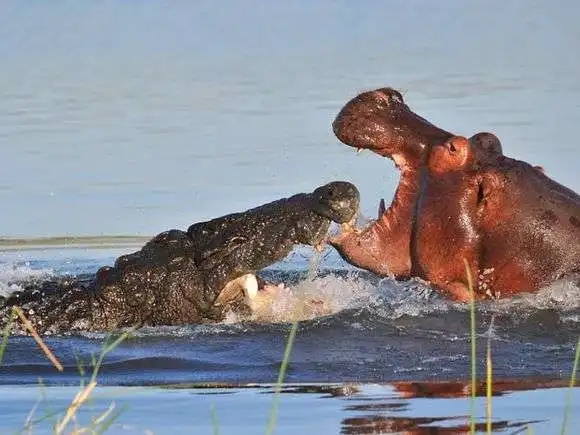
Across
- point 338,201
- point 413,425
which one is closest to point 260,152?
point 338,201

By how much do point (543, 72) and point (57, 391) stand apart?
11190mm

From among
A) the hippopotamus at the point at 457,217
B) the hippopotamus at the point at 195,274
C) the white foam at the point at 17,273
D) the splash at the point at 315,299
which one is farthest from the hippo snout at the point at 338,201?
the white foam at the point at 17,273

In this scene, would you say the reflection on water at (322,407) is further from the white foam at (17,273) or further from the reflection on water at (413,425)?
→ the white foam at (17,273)

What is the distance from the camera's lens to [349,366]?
23.9ft

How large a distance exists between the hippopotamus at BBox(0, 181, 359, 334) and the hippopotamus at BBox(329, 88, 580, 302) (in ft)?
2.64

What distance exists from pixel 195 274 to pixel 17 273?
240 cm

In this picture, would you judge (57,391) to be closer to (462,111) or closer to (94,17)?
(462,111)

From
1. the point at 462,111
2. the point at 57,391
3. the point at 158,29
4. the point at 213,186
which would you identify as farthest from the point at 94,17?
the point at 57,391

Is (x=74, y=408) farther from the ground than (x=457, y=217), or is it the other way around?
(x=457, y=217)

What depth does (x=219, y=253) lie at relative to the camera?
25.1 feet

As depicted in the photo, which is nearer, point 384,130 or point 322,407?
point 322,407

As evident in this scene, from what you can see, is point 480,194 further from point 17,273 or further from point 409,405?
point 17,273

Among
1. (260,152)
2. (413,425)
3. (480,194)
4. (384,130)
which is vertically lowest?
(413,425)

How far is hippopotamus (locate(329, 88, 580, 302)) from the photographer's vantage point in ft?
27.4
